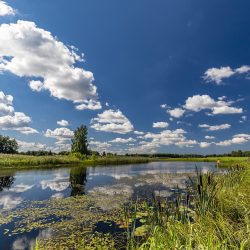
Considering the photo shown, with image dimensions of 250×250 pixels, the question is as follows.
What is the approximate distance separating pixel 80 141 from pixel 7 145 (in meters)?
50.3

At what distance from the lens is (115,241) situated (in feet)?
31.6

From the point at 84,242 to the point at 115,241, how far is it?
118cm

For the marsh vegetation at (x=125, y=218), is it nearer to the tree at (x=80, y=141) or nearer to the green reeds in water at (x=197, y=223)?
the green reeds in water at (x=197, y=223)

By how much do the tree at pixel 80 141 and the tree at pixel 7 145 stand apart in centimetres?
4398

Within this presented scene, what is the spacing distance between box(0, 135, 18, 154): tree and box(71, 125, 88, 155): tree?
144 feet

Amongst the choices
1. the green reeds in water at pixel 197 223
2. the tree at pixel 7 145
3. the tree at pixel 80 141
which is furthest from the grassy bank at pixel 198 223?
the tree at pixel 7 145

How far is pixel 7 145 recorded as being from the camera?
114m

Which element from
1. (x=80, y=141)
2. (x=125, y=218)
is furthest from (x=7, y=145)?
(x=125, y=218)

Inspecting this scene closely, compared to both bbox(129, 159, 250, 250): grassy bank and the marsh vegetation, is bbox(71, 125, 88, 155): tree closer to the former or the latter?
the marsh vegetation

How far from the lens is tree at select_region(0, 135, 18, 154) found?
4409 inches

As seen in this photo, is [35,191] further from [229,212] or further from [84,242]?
[229,212]

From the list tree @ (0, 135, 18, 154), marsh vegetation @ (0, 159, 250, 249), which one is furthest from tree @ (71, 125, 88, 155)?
marsh vegetation @ (0, 159, 250, 249)

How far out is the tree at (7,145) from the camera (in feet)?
367

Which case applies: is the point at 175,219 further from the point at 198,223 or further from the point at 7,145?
the point at 7,145
